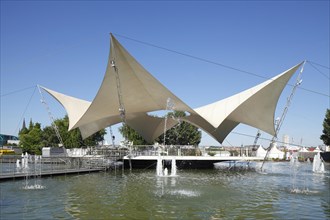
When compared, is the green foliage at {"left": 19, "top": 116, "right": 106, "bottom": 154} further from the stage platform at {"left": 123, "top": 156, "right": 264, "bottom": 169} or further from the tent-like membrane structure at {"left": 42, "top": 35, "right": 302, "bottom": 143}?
the stage platform at {"left": 123, "top": 156, "right": 264, "bottom": 169}

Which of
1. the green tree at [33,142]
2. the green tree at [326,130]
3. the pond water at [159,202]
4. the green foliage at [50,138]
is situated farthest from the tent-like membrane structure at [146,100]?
the green tree at [326,130]

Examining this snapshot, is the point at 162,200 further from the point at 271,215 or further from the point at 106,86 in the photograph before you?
the point at 106,86

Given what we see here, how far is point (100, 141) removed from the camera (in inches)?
2363

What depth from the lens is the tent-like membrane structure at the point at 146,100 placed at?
2652 centimetres

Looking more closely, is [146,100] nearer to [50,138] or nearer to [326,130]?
[50,138]

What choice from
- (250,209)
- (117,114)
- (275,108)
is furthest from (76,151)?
(250,209)

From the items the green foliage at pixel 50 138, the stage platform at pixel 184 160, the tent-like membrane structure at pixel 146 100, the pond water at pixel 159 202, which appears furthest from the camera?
the green foliage at pixel 50 138

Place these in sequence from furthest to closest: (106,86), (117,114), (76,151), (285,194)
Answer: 1. (76,151)
2. (117,114)
3. (106,86)
4. (285,194)

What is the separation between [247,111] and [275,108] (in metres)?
2.38

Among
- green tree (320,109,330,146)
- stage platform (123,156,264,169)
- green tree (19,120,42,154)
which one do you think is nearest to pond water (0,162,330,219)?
stage platform (123,156,264,169)

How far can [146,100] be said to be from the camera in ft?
104

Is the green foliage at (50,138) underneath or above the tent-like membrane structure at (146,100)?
underneath

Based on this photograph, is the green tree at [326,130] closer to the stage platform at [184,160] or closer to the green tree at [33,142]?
the stage platform at [184,160]

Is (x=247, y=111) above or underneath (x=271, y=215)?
above
